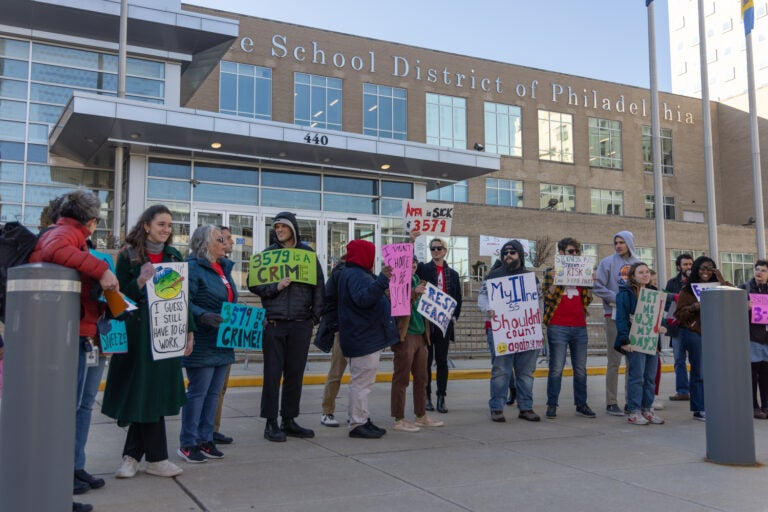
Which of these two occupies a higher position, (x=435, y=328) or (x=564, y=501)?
(x=435, y=328)

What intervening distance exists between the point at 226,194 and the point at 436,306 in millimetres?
13856

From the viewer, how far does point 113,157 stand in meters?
19.9

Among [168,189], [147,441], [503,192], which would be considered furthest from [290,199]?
[503,192]

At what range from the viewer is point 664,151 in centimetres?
4931

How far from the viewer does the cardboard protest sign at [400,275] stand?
7266 mm

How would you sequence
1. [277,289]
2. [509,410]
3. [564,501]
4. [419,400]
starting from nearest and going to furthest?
[564,501], [277,289], [419,400], [509,410]

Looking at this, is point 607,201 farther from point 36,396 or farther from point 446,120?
point 36,396

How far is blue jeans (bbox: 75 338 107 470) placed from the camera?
4695mm

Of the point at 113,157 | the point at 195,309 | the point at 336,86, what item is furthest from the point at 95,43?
the point at 336,86

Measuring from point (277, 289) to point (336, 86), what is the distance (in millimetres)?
33155

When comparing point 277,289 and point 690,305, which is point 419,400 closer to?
point 277,289

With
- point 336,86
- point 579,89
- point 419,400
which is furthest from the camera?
point 579,89

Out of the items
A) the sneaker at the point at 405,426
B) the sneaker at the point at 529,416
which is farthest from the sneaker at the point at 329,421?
the sneaker at the point at 529,416

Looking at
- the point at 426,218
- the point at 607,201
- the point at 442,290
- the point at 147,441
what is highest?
the point at 607,201
